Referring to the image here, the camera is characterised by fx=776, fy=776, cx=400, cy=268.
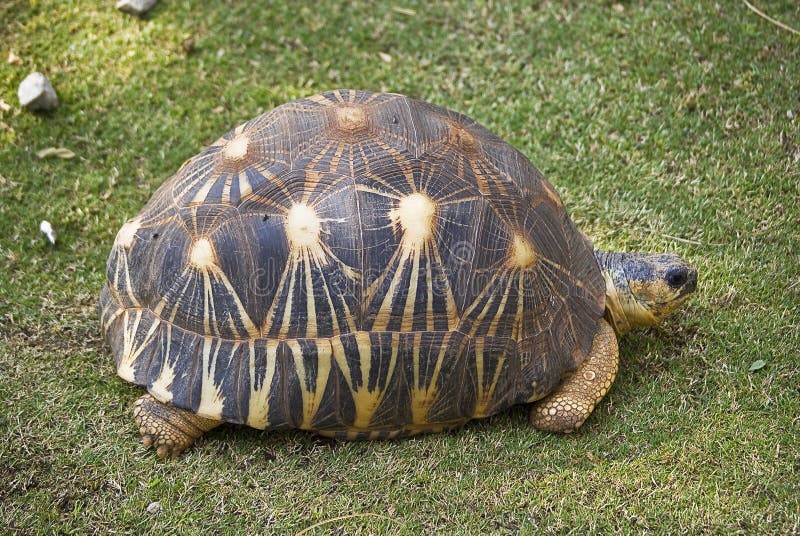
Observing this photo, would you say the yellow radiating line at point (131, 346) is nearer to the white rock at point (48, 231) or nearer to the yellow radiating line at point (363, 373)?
the yellow radiating line at point (363, 373)

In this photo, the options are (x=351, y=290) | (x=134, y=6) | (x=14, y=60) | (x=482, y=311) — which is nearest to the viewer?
(x=351, y=290)

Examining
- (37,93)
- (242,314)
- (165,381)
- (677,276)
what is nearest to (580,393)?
(677,276)

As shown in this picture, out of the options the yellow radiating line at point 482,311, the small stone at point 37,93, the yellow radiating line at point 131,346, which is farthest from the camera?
the small stone at point 37,93

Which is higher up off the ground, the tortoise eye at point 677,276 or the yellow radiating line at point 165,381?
the tortoise eye at point 677,276

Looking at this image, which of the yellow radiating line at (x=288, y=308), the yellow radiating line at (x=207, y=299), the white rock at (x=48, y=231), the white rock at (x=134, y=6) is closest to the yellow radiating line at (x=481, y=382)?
the yellow radiating line at (x=288, y=308)

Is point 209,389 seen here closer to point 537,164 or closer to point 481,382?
point 481,382

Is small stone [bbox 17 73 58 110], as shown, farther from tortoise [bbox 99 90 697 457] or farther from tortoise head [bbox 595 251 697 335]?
tortoise head [bbox 595 251 697 335]

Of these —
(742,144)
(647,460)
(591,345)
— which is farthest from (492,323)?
(742,144)
